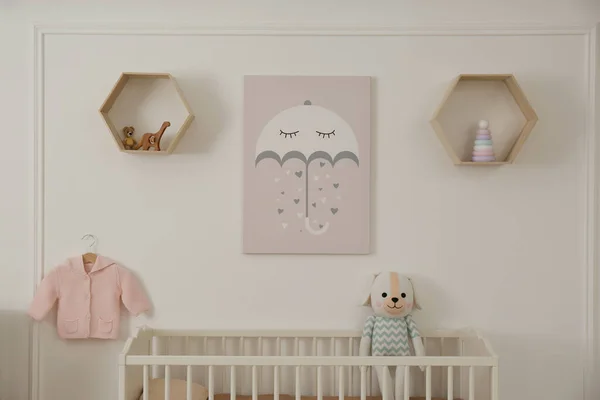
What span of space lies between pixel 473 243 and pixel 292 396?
1.01 metres

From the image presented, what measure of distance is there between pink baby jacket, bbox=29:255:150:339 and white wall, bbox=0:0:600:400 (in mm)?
79

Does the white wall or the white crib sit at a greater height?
the white wall

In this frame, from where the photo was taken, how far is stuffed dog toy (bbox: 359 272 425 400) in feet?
8.01

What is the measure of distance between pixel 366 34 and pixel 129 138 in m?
1.08

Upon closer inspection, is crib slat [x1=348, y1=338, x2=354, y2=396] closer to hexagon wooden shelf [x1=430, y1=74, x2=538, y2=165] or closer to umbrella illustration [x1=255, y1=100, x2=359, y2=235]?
umbrella illustration [x1=255, y1=100, x2=359, y2=235]

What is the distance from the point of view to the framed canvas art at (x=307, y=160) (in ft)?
8.33

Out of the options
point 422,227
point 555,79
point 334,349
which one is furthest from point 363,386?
point 555,79

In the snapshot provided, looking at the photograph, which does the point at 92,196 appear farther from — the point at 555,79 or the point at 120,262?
the point at 555,79

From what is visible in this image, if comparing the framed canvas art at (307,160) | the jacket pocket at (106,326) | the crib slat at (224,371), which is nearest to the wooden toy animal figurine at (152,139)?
the framed canvas art at (307,160)

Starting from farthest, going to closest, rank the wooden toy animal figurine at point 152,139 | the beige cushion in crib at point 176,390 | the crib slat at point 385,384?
the wooden toy animal figurine at point 152,139 → the beige cushion in crib at point 176,390 → the crib slat at point 385,384

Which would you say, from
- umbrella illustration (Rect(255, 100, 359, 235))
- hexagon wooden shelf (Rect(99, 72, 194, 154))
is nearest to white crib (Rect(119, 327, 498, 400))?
umbrella illustration (Rect(255, 100, 359, 235))

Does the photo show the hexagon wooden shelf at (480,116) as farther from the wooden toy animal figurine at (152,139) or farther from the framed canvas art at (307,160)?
the wooden toy animal figurine at (152,139)

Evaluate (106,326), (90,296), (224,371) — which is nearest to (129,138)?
(90,296)

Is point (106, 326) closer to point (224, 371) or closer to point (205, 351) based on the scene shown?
point (205, 351)
